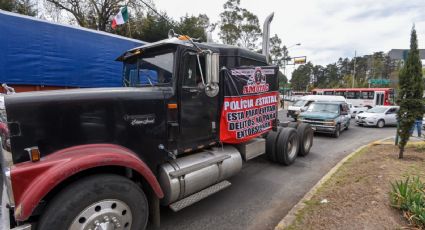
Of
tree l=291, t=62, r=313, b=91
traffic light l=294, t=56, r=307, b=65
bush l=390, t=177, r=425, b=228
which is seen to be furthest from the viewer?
tree l=291, t=62, r=313, b=91

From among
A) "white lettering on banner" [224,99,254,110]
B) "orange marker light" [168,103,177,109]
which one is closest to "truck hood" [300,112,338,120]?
"white lettering on banner" [224,99,254,110]

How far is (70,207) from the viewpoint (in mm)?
2396

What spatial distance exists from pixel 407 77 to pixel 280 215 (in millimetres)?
5567

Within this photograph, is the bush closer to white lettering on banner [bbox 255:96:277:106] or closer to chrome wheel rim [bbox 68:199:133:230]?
white lettering on banner [bbox 255:96:277:106]

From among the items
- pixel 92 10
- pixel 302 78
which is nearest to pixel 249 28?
pixel 92 10

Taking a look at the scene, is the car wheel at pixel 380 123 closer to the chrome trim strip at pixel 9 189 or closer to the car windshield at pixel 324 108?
the car windshield at pixel 324 108

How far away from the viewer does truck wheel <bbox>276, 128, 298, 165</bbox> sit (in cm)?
613

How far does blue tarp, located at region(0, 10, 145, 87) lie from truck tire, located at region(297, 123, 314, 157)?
6.03 m

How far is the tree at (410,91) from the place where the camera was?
6395 mm

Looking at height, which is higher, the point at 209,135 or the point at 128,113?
the point at 128,113

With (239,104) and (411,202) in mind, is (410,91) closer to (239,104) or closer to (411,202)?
(411,202)

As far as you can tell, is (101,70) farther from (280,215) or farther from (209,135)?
(280,215)

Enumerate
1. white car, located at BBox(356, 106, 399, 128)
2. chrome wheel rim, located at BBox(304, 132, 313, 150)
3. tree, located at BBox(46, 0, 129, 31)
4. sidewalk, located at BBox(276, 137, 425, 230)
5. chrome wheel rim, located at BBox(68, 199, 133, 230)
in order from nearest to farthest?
chrome wheel rim, located at BBox(68, 199, 133, 230) < sidewalk, located at BBox(276, 137, 425, 230) < chrome wheel rim, located at BBox(304, 132, 313, 150) < white car, located at BBox(356, 106, 399, 128) < tree, located at BBox(46, 0, 129, 31)

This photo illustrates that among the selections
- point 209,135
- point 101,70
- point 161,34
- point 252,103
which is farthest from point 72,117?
point 161,34
